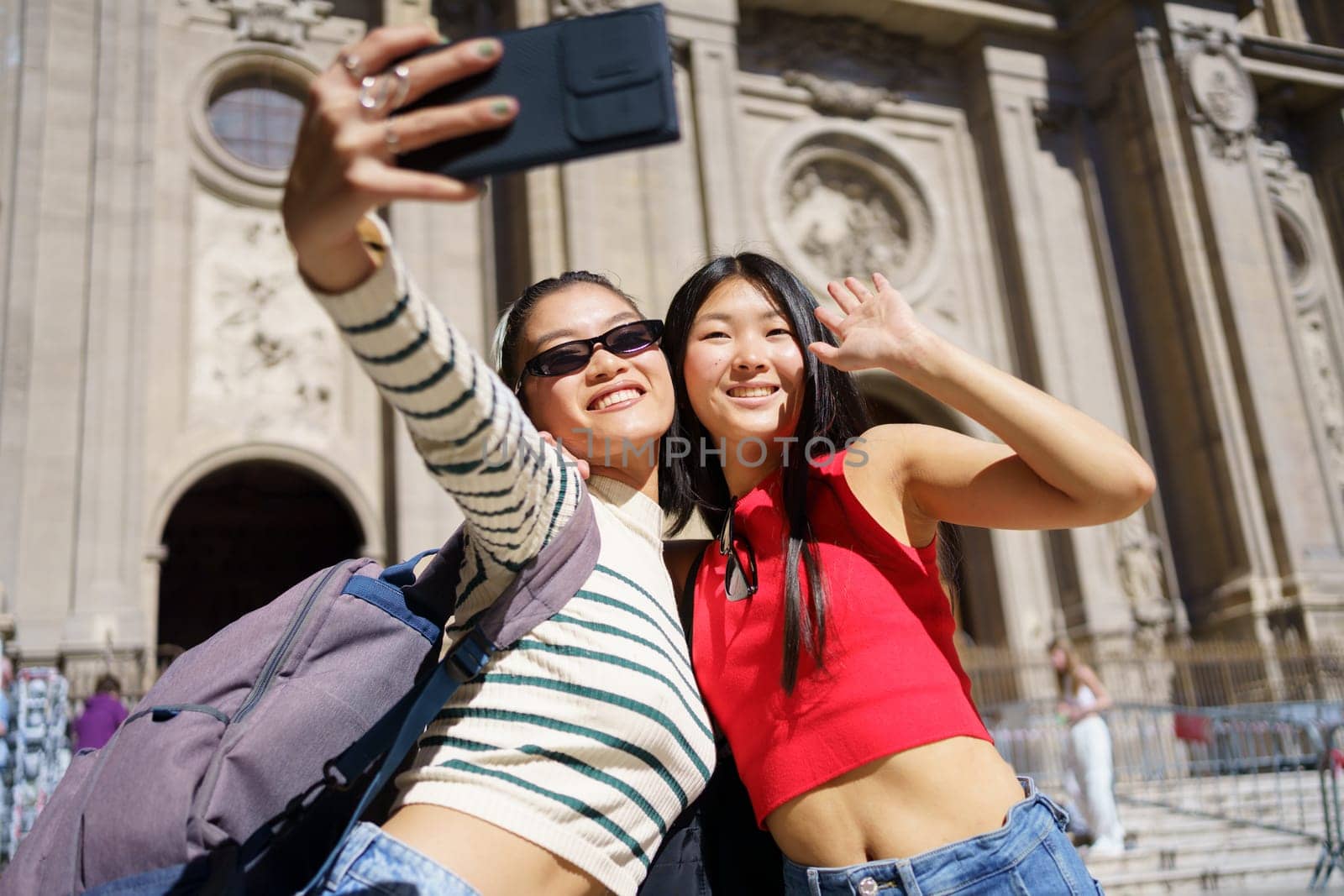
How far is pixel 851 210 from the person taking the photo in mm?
17203

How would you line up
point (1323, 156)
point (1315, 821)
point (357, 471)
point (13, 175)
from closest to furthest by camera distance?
point (1315, 821), point (13, 175), point (357, 471), point (1323, 156)

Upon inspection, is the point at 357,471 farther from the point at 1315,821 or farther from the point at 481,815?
the point at 481,815

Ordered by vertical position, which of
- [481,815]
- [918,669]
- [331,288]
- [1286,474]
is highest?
[1286,474]

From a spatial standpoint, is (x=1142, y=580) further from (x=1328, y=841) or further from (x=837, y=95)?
(x=837, y=95)

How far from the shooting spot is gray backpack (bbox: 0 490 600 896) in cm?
151

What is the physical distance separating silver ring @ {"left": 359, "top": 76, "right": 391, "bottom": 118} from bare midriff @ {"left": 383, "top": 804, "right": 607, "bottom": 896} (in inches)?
41.8

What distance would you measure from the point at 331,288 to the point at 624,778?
0.95m

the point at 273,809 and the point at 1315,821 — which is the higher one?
the point at 273,809

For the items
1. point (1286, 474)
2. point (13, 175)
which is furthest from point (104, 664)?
point (1286, 474)

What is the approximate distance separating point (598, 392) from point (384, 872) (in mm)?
1031

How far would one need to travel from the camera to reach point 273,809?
1592 millimetres

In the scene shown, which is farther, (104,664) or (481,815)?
(104,664)

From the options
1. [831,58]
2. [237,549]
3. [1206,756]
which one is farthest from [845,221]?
[237,549]

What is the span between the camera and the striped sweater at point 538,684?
1.55 meters
